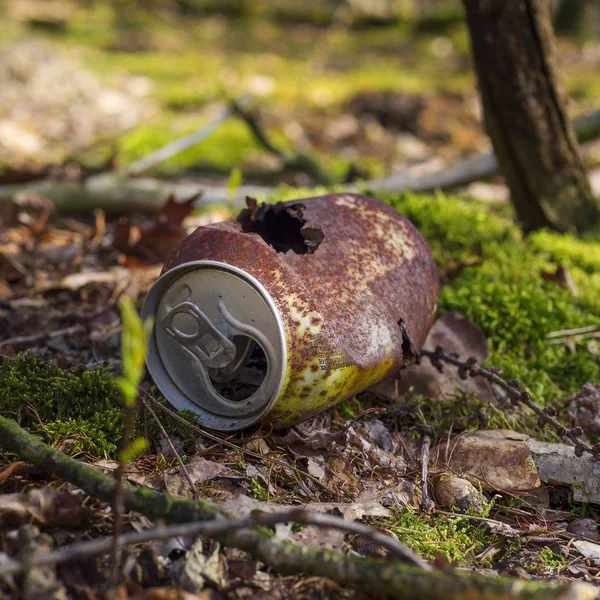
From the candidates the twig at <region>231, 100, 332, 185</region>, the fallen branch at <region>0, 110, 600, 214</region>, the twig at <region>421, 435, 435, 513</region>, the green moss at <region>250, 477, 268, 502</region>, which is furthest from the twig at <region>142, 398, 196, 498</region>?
the twig at <region>231, 100, 332, 185</region>

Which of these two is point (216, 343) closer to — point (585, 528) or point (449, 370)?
point (449, 370)

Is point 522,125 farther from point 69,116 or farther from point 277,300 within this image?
point 69,116

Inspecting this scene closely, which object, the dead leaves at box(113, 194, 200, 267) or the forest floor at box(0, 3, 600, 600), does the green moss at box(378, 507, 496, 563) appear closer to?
the forest floor at box(0, 3, 600, 600)

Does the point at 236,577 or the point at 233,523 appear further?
the point at 236,577

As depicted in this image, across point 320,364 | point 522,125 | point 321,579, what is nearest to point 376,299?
point 320,364

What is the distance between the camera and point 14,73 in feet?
25.9

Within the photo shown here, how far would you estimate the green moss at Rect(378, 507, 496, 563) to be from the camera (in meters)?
1.99

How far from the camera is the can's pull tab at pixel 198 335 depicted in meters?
2.18

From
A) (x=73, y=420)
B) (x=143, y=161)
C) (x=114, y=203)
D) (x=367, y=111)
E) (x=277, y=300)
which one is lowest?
(x=73, y=420)

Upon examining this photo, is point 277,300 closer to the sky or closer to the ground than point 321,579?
closer to the sky

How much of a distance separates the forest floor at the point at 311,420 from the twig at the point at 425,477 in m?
0.03

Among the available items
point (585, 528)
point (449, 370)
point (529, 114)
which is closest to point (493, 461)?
point (585, 528)

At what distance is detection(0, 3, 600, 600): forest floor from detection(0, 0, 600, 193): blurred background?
74 mm

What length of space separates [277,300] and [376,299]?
1.43 feet
